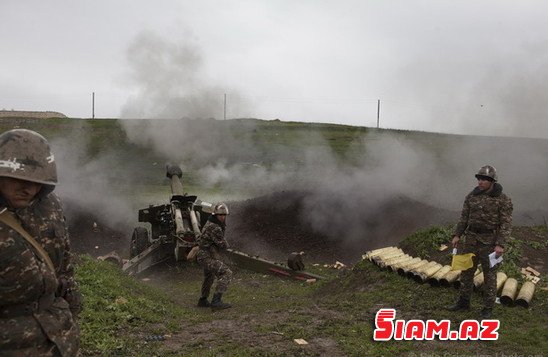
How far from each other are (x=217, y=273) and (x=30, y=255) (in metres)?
5.60

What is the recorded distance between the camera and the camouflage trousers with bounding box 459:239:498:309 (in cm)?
630

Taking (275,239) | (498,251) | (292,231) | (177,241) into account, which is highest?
(498,251)

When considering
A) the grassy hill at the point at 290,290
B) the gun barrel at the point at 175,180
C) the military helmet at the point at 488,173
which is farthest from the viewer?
the gun barrel at the point at 175,180

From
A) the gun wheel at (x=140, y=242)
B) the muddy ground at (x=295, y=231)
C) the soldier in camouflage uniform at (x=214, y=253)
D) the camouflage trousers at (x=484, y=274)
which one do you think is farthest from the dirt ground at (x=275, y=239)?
the camouflage trousers at (x=484, y=274)

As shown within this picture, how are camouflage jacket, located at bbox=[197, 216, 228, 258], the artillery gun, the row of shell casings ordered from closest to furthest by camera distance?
the row of shell casings → camouflage jacket, located at bbox=[197, 216, 228, 258] → the artillery gun

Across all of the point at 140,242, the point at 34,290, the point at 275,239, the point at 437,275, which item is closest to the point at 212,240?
the point at 437,275

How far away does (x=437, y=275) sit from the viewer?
7.61 meters

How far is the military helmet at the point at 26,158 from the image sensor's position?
2.53 m

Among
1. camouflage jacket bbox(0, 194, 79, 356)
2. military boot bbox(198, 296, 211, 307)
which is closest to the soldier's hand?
military boot bbox(198, 296, 211, 307)

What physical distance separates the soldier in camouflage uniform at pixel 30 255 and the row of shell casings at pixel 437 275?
5876 millimetres

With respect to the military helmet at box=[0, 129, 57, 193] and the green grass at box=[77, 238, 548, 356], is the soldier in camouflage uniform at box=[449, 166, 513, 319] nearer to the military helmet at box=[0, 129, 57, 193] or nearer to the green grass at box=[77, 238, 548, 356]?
the green grass at box=[77, 238, 548, 356]

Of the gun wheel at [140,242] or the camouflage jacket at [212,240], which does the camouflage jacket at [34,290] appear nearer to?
the camouflage jacket at [212,240]

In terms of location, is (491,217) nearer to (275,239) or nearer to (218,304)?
(218,304)

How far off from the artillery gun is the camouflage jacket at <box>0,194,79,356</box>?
724cm
